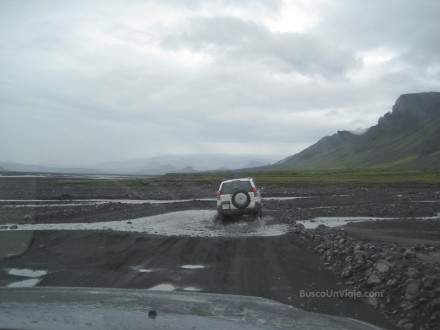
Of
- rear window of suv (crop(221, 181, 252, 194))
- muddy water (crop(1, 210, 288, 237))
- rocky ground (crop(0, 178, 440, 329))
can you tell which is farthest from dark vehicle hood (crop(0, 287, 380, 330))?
rear window of suv (crop(221, 181, 252, 194))

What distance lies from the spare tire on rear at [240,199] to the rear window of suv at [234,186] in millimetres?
427

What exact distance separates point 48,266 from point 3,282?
1.62m

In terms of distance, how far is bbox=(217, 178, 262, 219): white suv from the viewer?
19.3 meters

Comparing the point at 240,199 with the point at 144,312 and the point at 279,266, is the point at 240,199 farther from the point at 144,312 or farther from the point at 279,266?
the point at 144,312

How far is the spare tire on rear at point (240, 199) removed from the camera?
19.3 metres

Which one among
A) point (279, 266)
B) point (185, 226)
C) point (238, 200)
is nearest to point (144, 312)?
point (279, 266)

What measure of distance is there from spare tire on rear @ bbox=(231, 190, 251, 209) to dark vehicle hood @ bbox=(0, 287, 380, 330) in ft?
45.1

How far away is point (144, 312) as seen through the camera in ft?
15.3

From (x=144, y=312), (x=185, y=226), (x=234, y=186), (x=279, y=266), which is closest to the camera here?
(x=144, y=312)

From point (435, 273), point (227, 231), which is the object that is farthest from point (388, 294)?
point (227, 231)

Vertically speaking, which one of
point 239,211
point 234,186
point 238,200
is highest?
point 234,186

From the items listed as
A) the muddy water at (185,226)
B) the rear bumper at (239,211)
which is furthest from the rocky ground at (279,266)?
the rear bumper at (239,211)

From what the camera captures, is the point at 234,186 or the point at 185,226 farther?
the point at 234,186

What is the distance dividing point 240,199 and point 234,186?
1.02m
